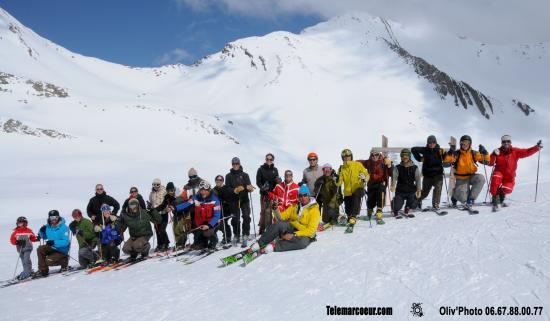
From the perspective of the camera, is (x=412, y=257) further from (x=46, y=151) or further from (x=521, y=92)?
(x=521, y=92)

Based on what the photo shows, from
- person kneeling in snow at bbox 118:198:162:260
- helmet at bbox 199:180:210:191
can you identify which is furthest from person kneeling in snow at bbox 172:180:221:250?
person kneeling in snow at bbox 118:198:162:260

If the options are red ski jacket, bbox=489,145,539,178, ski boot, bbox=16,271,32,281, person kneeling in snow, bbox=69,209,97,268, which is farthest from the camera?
person kneeling in snow, bbox=69,209,97,268

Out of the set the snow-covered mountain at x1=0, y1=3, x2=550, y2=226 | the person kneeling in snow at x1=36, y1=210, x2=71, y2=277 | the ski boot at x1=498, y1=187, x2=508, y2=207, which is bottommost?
the person kneeling in snow at x1=36, y1=210, x2=71, y2=277

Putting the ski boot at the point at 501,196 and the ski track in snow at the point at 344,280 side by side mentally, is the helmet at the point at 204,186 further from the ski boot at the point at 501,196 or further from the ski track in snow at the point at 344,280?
the ski boot at the point at 501,196

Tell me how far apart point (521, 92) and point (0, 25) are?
104 m

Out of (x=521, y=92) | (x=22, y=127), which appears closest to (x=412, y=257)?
(x=22, y=127)

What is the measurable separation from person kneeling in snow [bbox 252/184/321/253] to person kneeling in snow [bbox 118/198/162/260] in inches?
127

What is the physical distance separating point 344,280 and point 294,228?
99.5 inches

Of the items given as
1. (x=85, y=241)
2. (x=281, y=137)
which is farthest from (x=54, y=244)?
(x=281, y=137)

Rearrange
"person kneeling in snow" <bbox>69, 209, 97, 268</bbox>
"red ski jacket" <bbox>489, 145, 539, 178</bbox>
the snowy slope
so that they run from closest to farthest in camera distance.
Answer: the snowy slope < "red ski jacket" <bbox>489, 145, 539, 178</bbox> < "person kneeling in snow" <bbox>69, 209, 97, 268</bbox>

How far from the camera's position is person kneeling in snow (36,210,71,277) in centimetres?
969

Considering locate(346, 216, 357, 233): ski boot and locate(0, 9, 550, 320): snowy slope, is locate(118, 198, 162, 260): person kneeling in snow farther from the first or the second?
locate(346, 216, 357, 233): ski boot

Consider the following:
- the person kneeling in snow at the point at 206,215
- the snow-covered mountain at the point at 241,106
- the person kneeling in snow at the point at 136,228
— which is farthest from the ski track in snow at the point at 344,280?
the snow-covered mountain at the point at 241,106

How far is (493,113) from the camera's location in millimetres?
70938
